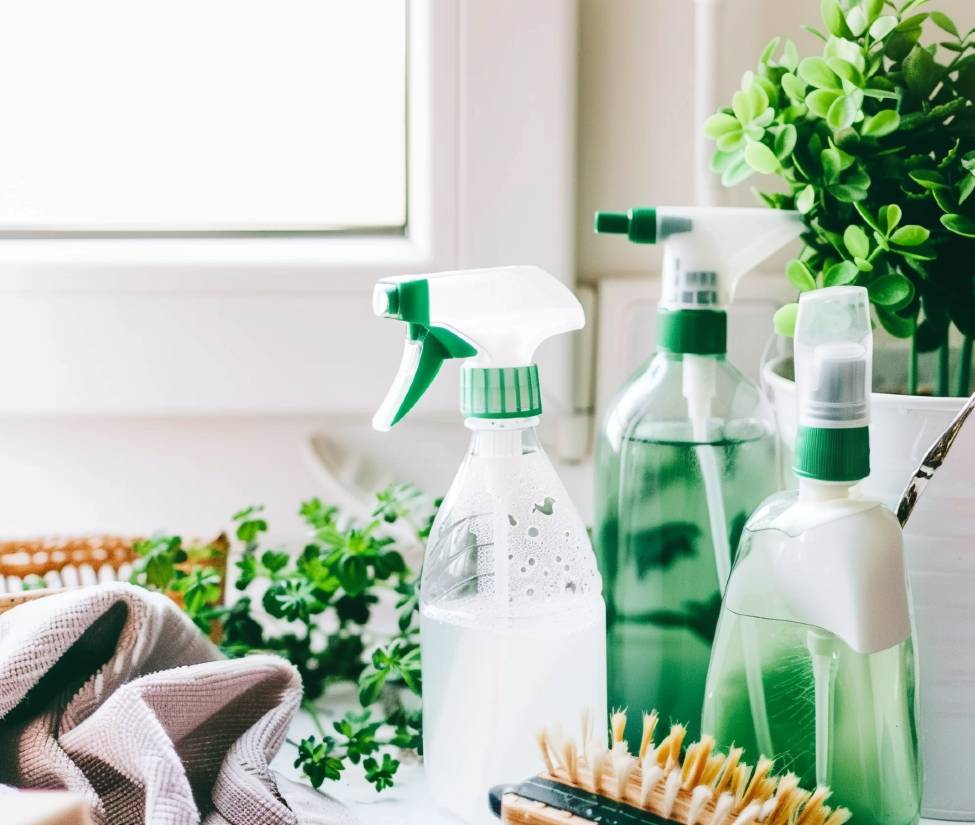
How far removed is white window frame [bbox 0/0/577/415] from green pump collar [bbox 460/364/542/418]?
23cm

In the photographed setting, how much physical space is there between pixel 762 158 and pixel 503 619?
239 millimetres

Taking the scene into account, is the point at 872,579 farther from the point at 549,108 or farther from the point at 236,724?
the point at 549,108

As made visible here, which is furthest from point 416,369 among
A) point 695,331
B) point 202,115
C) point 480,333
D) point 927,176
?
point 202,115

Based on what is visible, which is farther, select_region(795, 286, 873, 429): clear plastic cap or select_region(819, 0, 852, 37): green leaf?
select_region(819, 0, 852, 37): green leaf

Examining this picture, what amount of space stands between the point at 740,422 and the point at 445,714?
0.19 m

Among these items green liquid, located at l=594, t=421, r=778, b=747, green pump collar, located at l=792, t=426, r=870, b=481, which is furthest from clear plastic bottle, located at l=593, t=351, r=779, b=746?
green pump collar, located at l=792, t=426, r=870, b=481

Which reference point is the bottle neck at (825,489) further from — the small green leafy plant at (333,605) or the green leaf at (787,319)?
the small green leafy plant at (333,605)

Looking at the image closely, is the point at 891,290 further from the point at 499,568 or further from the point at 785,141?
the point at 499,568

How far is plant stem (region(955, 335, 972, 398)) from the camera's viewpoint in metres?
0.53

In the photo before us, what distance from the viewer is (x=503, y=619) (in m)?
0.49

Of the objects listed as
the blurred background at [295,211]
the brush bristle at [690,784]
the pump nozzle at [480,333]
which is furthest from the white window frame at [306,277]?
the brush bristle at [690,784]

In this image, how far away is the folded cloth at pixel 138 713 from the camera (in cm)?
44

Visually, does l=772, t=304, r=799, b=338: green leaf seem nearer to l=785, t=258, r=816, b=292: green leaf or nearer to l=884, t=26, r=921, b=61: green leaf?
l=785, t=258, r=816, b=292: green leaf

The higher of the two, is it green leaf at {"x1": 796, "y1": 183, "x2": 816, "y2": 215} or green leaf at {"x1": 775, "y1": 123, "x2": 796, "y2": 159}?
green leaf at {"x1": 775, "y1": 123, "x2": 796, "y2": 159}
